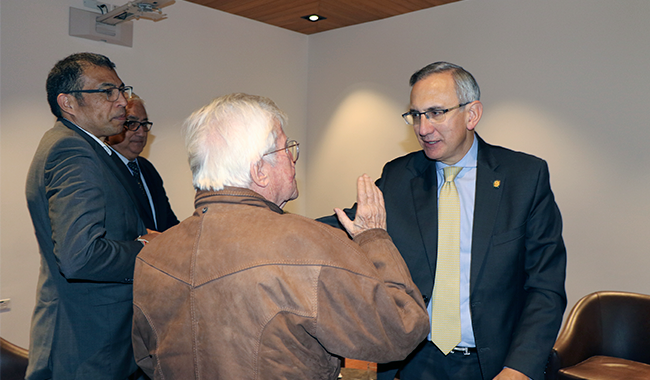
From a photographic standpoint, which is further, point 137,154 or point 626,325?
point 137,154

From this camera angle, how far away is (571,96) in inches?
151

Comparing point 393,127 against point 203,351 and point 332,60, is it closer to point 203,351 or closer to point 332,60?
point 332,60

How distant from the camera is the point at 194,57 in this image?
462cm

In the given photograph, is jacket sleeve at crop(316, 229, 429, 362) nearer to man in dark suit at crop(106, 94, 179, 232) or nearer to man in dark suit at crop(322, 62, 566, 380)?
man in dark suit at crop(322, 62, 566, 380)

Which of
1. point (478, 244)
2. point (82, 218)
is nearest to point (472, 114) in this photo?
point (478, 244)

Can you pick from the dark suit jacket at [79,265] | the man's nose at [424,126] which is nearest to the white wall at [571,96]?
the man's nose at [424,126]

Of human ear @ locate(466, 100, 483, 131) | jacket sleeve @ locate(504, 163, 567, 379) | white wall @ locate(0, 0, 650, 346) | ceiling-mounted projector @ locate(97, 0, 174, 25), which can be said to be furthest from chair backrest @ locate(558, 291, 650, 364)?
ceiling-mounted projector @ locate(97, 0, 174, 25)

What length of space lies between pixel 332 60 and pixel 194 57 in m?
1.60

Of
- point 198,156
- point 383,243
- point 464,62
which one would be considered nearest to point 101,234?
point 198,156

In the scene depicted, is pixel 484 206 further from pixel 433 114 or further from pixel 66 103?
pixel 66 103

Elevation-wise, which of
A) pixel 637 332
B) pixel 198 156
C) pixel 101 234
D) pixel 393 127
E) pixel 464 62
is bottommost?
pixel 637 332

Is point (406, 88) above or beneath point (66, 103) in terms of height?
above

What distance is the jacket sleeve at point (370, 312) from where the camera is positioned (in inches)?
46.0

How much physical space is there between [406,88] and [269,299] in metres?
3.98
